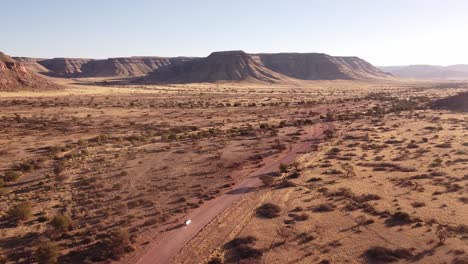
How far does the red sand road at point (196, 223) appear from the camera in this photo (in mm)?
15859

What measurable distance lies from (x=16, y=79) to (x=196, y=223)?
105355 millimetres

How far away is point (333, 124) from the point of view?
52156 millimetres

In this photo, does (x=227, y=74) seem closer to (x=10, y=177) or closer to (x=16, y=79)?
(x=16, y=79)

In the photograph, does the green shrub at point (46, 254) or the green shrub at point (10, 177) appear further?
the green shrub at point (10, 177)

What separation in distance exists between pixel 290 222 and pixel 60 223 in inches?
400

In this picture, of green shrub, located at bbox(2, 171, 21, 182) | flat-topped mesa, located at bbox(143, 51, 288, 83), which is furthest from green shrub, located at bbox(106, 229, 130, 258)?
flat-topped mesa, located at bbox(143, 51, 288, 83)

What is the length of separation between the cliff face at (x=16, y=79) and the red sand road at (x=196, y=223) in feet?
300

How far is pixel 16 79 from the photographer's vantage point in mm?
106875

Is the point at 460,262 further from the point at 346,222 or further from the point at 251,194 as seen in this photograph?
the point at 251,194

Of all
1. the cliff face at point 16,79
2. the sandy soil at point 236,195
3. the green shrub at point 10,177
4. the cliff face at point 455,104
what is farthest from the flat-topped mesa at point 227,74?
the green shrub at point 10,177

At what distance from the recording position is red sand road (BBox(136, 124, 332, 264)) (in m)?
15.9

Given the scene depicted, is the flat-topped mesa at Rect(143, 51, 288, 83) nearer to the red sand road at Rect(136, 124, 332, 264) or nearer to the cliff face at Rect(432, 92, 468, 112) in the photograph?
the cliff face at Rect(432, 92, 468, 112)

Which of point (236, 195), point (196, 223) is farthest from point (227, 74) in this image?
point (196, 223)

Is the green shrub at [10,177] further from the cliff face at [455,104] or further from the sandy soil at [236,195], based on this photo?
the cliff face at [455,104]
